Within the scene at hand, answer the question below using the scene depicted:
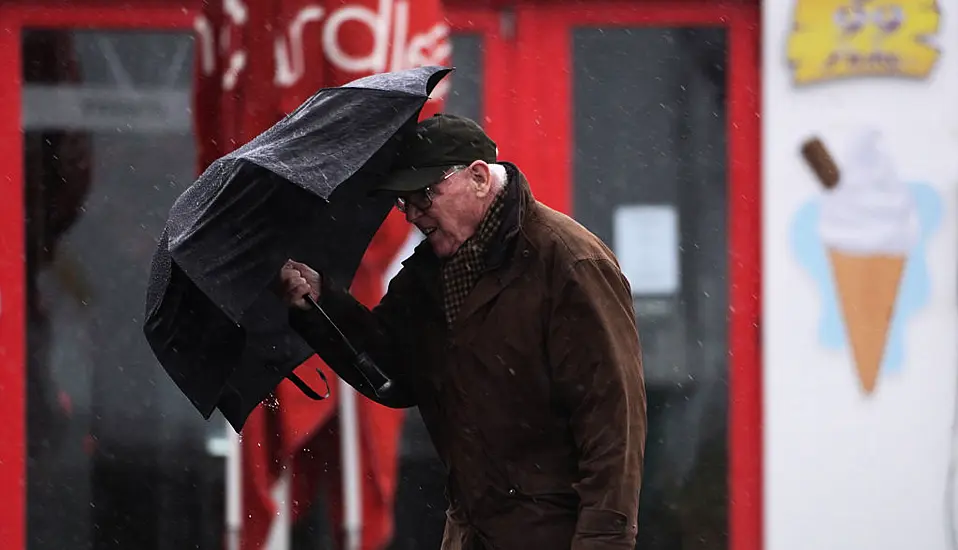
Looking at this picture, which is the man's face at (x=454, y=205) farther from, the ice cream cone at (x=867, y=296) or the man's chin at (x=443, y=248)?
the ice cream cone at (x=867, y=296)

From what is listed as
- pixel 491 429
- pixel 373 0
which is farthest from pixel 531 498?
pixel 373 0

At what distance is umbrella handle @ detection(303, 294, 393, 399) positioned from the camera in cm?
343

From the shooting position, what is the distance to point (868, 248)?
5.88 metres

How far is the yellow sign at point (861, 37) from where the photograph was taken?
580 cm

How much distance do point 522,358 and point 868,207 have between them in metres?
3.14

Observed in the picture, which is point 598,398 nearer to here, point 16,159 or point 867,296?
point 867,296

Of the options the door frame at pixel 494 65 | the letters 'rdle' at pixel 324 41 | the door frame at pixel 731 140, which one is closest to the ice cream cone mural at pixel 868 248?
the door frame at pixel 731 140

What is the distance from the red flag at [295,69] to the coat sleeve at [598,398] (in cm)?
232

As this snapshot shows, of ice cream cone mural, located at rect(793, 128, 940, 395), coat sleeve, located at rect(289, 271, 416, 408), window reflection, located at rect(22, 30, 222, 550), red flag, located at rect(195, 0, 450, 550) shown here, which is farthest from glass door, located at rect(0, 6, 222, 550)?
ice cream cone mural, located at rect(793, 128, 940, 395)

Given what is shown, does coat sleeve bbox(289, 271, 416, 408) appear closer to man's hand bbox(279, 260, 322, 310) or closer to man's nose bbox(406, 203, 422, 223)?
man's hand bbox(279, 260, 322, 310)

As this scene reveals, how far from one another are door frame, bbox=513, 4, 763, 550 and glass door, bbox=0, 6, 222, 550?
149cm

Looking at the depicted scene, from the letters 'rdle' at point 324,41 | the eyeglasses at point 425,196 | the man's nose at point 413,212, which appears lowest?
the man's nose at point 413,212

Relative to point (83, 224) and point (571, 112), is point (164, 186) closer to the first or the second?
point (83, 224)

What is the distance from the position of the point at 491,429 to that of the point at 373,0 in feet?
8.28
